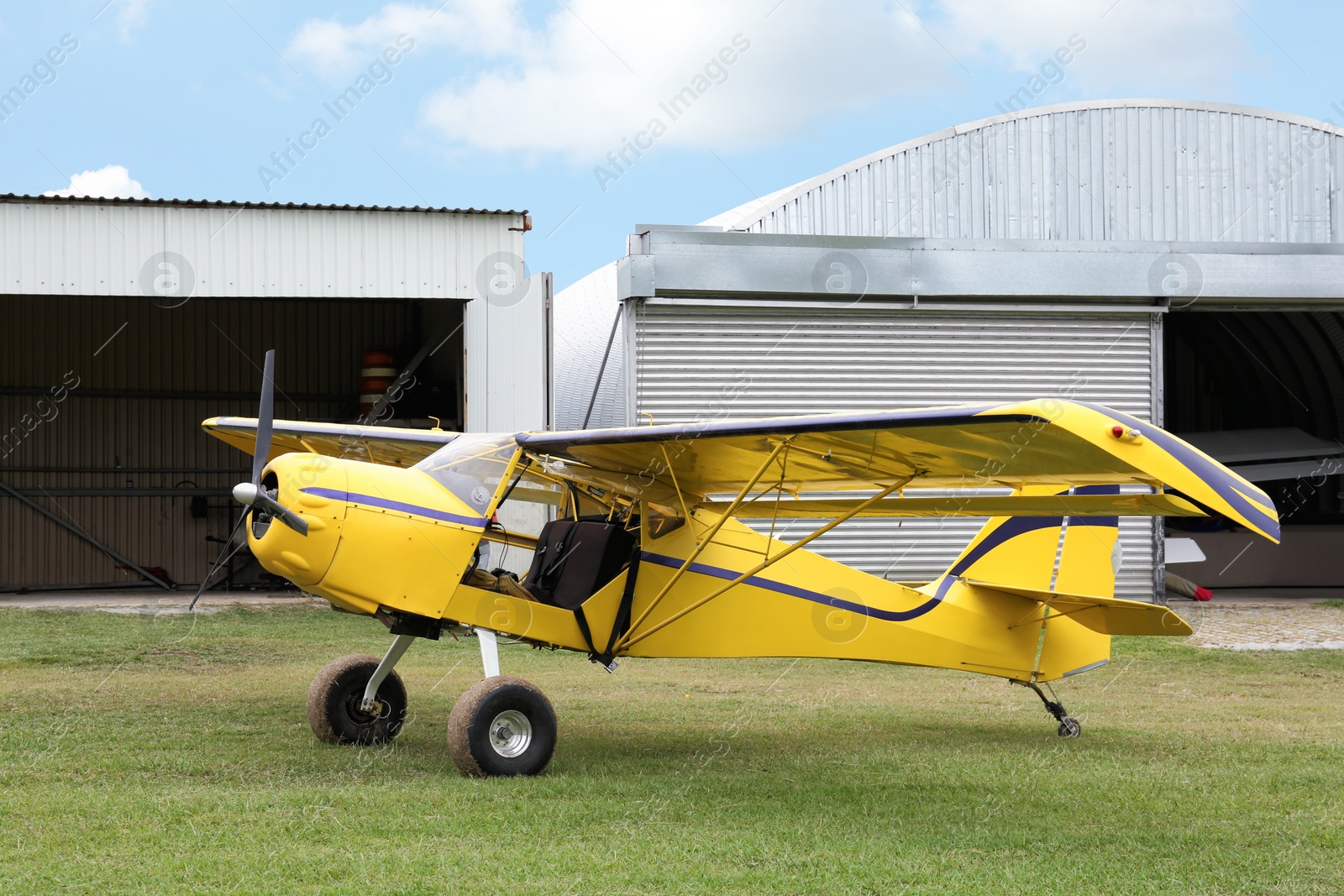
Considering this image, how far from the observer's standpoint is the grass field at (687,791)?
16.8ft

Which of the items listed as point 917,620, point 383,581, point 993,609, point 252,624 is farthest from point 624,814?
point 252,624

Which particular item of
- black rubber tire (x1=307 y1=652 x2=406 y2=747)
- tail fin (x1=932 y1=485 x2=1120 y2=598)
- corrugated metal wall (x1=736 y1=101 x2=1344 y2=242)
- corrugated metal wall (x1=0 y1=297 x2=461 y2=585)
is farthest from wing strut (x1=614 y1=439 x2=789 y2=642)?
corrugated metal wall (x1=0 y1=297 x2=461 y2=585)

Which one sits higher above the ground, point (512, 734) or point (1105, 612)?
point (1105, 612)

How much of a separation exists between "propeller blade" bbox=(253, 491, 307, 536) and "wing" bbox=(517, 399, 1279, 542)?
1490mm

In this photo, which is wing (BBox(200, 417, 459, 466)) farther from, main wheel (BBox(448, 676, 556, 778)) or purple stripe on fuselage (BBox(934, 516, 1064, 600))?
purple stripe on fuselage (BBox(934, 516, 1064, 600))

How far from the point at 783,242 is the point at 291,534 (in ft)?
38.8

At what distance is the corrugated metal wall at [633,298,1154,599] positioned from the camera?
56.8ft

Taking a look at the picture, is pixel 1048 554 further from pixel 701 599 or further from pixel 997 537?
pixel 701 599

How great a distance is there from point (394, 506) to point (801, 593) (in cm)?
288

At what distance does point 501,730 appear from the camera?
7.11 m

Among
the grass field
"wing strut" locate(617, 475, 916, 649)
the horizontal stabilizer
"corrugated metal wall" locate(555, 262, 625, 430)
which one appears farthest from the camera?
"corrugated metal wall" locate(555, 262, 625, 430)

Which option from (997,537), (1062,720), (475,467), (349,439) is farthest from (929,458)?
(349,439)

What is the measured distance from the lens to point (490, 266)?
17.1 meters

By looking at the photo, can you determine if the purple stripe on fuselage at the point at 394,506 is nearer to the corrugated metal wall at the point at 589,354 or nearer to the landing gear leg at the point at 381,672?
the landing gear leg at the point at 381,672
